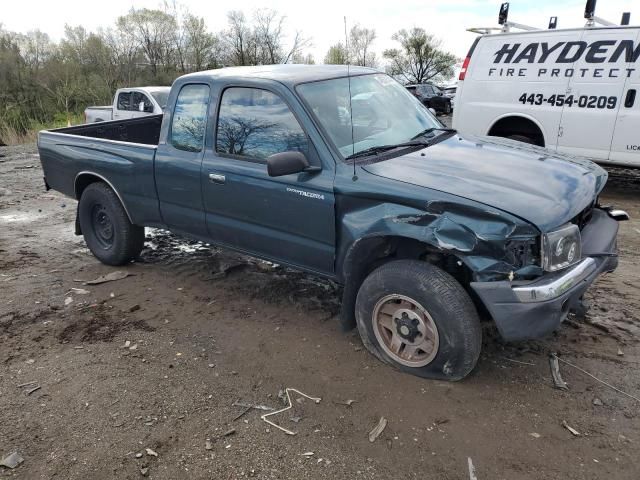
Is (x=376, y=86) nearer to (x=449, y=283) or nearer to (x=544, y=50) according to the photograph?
(x=449, y=283)

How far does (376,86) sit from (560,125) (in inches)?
171

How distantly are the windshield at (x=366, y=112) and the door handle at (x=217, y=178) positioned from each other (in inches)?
35.1

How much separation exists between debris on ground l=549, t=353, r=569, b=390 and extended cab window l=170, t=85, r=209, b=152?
3003 millimetres

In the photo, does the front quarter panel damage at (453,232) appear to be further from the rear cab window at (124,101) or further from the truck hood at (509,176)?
the rear cab window at (124,101)

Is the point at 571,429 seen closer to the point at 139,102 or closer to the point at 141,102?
→ the point at 141,102

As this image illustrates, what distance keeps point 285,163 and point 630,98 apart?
5647 millimetres

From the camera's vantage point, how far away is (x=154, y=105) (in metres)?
11.5

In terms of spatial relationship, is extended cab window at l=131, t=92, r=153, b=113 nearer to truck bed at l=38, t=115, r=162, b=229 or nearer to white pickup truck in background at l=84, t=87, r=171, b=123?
white pickup truck in background at l=84, t=87, r=171, b=123

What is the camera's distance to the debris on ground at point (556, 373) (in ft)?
10.1

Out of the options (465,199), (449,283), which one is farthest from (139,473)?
(465,199)

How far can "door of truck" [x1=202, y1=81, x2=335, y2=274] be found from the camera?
→ 341cm

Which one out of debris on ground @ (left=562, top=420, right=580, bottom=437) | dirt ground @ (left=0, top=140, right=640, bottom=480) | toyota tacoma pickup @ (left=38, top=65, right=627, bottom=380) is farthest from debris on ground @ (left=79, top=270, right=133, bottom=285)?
debris on ground @ (left=562, top=420, right=580, bottom=437)

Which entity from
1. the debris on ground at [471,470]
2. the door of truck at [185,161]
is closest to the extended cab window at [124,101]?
the door of truck at [185,161]

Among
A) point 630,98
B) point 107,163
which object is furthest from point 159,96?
point 630,98
